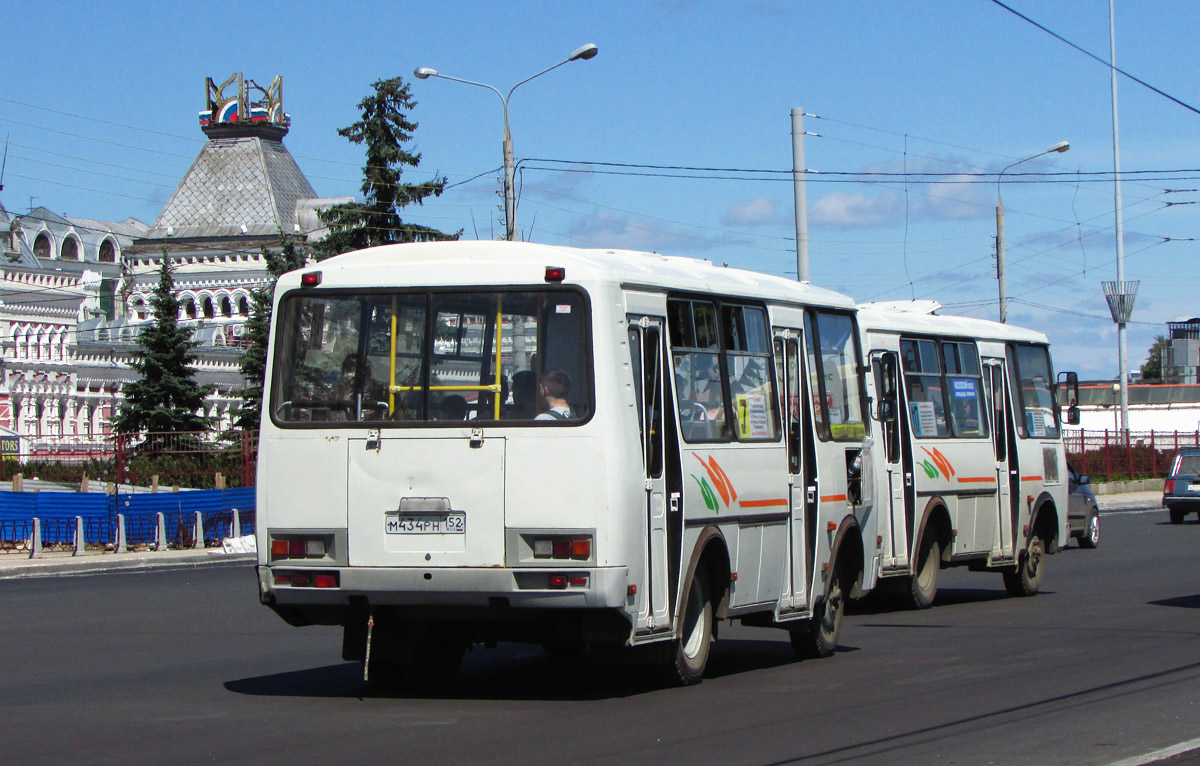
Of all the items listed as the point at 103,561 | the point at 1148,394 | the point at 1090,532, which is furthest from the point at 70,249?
the point at 1148,394

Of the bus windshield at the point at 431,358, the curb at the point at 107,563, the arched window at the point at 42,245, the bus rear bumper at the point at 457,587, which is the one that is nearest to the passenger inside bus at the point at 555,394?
the bus windshield at the point at 431,358

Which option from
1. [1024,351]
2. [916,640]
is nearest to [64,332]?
[1024,351]

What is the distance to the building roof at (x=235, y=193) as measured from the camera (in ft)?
296

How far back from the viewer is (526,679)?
37.3 ft

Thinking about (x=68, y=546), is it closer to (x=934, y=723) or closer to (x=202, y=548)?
(x=202, y=548)

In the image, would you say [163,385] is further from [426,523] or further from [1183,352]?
[1183,352]

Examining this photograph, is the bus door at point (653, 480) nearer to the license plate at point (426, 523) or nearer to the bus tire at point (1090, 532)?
the license plate at point (426, 523)

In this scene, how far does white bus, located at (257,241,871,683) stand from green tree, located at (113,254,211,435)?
37.6 meters

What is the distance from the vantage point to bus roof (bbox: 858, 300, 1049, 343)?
16.4 m

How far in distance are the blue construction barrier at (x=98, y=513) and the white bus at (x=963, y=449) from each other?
55.4 feet

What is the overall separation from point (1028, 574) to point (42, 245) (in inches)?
2327

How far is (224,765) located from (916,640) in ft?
24.8

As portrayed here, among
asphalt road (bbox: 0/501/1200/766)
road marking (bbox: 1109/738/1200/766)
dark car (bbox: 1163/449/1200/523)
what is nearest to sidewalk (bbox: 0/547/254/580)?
asphalt road (bbox: 0/501/1200/766)

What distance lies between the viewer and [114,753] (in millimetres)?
8305
